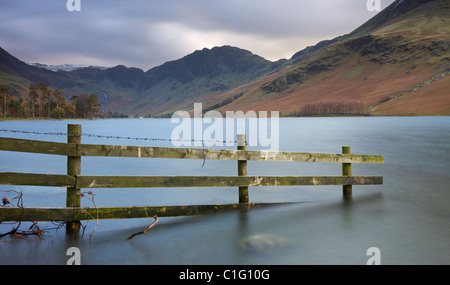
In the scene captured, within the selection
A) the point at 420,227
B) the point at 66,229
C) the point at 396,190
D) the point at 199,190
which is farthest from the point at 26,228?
the point at 396,190

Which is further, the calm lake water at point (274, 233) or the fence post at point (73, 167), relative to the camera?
the fence post at point (73, 167)

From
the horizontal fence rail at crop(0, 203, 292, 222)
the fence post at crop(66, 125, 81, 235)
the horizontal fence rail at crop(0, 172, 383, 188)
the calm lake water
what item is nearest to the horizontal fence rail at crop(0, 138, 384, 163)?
the fence post at crop(66, 125, 81, 235)

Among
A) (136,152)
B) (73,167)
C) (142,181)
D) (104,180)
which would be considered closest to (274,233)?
(142,181)

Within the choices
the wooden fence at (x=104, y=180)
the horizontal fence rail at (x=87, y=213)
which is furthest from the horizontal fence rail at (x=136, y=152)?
the horizontal fence rail at (x=87, y=213)

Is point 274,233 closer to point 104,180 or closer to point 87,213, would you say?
point 104,180

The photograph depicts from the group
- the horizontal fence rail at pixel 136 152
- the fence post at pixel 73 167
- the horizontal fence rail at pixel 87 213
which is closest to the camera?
the horizontal fence rail at pixel 136 152

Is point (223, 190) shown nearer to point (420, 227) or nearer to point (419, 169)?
point (420, 227)

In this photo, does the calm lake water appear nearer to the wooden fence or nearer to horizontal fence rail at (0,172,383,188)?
the wooden fence

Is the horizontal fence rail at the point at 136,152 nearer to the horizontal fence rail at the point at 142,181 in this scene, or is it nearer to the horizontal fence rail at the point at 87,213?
the horizontal fence rail at the point at 142,181

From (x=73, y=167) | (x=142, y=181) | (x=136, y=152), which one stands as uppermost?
(x=136, y=152)

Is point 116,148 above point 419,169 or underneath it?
above

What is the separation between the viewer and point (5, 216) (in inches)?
292

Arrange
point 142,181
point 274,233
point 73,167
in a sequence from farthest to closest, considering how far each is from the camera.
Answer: point 274,233, point 142,181, point 73,167

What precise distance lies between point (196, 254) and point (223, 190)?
979 centimetres
